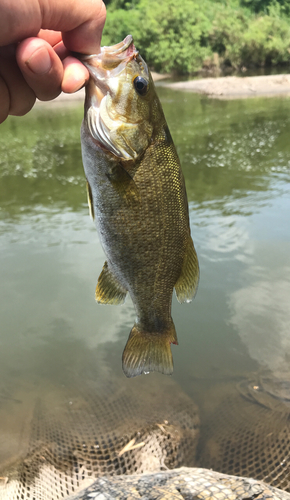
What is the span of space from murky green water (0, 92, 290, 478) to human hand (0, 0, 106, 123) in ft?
11.0

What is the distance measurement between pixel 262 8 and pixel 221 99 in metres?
39.0

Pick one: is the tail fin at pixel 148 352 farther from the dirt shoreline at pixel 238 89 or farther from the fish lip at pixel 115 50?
the dirt shoreline at pixel 238 89

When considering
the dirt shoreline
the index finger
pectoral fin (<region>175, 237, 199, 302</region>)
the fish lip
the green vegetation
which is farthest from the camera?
the green vegetation

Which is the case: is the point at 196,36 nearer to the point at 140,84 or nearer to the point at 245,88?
the point at 245,88

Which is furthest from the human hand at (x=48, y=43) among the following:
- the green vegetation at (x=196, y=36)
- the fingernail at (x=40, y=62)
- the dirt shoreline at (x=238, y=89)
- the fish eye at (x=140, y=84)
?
the green vegetation at (x=196, y=36)

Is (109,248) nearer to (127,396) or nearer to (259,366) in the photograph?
(127,396)

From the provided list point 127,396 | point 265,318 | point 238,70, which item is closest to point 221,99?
point 238,70

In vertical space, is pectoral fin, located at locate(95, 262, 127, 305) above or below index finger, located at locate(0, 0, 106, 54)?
below

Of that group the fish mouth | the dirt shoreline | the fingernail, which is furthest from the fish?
the dirt shoreline

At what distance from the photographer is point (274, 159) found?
12430 millimetres

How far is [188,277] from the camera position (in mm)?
2191

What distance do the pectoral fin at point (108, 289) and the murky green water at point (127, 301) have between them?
8.05 feet

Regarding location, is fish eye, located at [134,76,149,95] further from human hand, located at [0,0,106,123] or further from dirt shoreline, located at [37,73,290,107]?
dirt shoreline, located at [37,73,290,107]

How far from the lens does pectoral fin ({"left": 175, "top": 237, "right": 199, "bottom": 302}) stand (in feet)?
7.06
